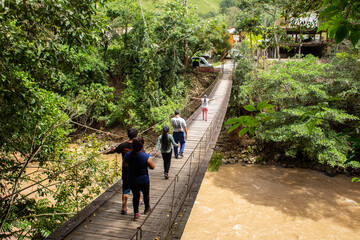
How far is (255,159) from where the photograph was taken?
39.2ft

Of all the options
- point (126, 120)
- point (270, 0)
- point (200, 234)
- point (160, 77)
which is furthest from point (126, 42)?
point (200, 234)

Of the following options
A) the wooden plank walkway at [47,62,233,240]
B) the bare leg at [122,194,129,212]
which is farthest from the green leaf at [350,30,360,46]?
the bare leg at [122,194,129,212]

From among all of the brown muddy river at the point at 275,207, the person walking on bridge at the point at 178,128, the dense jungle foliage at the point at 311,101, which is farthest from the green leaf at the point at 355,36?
the dense jungle foliage at the point at 311,101

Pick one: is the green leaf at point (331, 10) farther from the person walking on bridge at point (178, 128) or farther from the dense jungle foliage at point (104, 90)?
the person walking on bridge at point (178, 128)

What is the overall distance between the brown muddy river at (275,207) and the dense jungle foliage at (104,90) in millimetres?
1225

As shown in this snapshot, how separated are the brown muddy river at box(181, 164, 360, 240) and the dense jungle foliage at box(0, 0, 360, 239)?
122 centimetres

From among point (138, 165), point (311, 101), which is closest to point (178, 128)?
point (138, 165)

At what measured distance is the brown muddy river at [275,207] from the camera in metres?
7.27

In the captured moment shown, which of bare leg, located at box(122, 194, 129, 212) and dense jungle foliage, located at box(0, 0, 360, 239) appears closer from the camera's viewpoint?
dense jungle foliage, located at box(0, 0, 360, 239)

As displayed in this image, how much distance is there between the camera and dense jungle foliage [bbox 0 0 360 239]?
10.3 feet

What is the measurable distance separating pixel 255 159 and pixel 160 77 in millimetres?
6960

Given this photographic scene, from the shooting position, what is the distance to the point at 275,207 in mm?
8430

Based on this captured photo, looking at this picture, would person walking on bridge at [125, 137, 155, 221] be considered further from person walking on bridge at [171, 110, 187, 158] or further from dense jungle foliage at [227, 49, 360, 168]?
dense jungle foliage at [227, 49, 360, 168]

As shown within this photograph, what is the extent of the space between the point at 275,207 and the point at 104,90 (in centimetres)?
789
